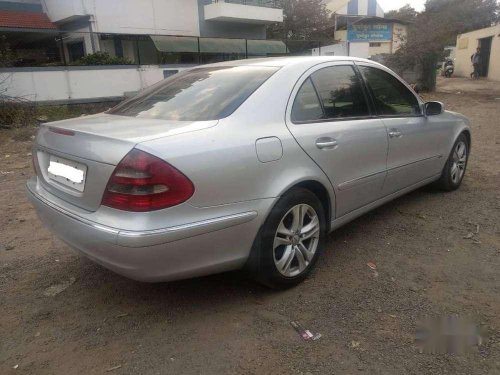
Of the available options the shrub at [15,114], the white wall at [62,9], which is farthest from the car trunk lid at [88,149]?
the white wall at [62,9]

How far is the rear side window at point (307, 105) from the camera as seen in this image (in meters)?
2.89

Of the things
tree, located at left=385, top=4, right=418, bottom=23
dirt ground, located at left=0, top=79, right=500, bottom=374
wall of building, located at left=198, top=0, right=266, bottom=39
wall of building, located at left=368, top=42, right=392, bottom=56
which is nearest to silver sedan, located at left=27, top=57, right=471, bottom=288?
dirt ground, located at left=0, top=79, right=500, bottom=374

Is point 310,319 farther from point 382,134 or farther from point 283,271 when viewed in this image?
point 382,134

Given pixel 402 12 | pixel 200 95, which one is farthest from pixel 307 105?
pixel 402 12

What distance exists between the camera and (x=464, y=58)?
1165 inches

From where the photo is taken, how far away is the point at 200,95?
291 centimetres

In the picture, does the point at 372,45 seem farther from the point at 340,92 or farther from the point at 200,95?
the point at 200,95

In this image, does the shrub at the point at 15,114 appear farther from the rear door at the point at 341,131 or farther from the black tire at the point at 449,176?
the black tire at the point at 449,176

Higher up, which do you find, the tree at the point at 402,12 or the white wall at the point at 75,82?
the tree at the point at 402,12

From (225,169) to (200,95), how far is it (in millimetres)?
789

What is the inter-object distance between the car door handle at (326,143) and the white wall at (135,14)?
14.6 m

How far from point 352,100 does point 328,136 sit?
0.58 metres

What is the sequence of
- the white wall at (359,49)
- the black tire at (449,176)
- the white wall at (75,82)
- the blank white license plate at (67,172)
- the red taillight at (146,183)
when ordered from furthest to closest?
the white wall at (359,49)
the white wall at (75,82)
the black tire at (449,176)
the blank white license plate at (67,172)
the red taillight at (146,183)

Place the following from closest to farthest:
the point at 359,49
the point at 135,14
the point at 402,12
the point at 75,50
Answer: the point at 135,14
the point at 75,50
the point at 359,49
the point at 402,12
